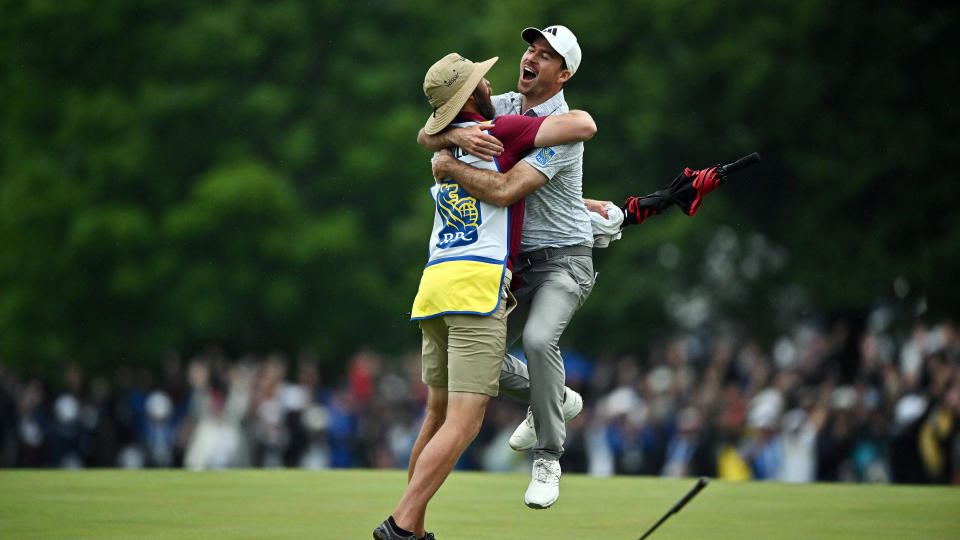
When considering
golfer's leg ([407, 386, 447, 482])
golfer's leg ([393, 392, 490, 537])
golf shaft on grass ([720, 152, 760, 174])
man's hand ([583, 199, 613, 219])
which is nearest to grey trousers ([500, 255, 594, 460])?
man's hand ([583, 199, 613, 219])

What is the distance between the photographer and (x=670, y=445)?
1664cm

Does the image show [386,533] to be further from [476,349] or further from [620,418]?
[620,418]

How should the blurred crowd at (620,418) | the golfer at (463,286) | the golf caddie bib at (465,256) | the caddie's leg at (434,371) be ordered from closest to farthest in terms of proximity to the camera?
the golfer at (463,286) < the golf caddie bib at (465,256) < the caddie's leg at (434,371) < the blurred crowd at (620,418)

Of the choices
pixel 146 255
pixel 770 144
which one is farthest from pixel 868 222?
pixel 146 255

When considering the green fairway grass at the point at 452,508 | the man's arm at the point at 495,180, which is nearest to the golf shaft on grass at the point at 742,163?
the man's arm at the point at 495,180

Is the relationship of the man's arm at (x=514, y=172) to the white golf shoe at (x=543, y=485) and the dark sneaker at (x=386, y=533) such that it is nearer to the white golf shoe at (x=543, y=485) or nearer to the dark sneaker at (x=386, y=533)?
the white golf shoe at (x=543, y=485)

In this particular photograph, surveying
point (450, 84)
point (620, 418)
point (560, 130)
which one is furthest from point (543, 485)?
point (620, 418)

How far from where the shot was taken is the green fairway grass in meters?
7.70

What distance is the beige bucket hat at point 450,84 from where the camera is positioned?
23.2 ft

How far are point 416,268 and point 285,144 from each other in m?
4.06

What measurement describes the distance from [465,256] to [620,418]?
1068cm

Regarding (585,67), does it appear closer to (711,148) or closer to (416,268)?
(711,148)

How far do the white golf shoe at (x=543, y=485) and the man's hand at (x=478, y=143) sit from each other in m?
1.70

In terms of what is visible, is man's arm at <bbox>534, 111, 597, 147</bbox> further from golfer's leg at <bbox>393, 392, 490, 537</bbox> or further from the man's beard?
golfer's leg at <bbox>393, 392, 490, 537</bbox>
